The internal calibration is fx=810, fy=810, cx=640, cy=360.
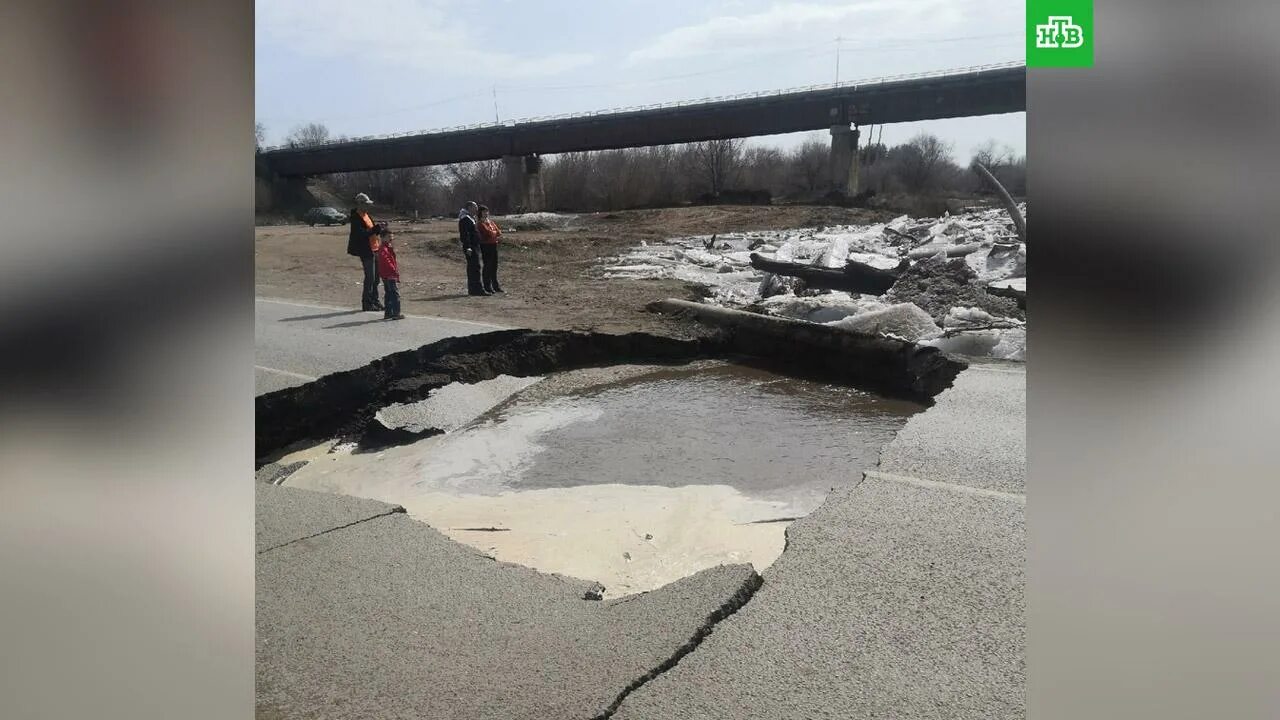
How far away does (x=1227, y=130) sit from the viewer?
0.95 m

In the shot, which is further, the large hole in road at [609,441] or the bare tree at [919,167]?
the bare tree at [919,167]

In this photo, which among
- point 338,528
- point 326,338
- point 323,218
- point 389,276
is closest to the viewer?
point 338,528

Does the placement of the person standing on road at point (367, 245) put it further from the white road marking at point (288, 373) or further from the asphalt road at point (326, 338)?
the white road marking at point (288, 373)

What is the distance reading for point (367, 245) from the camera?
36.3ft

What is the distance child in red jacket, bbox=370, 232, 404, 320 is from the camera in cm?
1036

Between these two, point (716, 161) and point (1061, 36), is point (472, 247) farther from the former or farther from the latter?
point (716, 161)

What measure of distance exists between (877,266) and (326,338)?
8507 mm

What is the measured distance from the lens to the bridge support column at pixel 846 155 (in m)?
38.4

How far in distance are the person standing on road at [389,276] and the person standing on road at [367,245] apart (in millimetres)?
318

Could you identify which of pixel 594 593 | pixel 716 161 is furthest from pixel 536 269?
pixel 716 161

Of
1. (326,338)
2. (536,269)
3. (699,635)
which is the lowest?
(699,635)

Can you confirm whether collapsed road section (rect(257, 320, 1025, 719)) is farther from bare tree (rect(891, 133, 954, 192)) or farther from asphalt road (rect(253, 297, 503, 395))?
bare tree (rect(891, 133, 954, 192))

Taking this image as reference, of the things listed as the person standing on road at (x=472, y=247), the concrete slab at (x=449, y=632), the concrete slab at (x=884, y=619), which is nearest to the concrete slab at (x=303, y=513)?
the concrete slab at (x=449, y=632)

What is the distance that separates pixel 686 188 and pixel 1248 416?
5499 centimetres
